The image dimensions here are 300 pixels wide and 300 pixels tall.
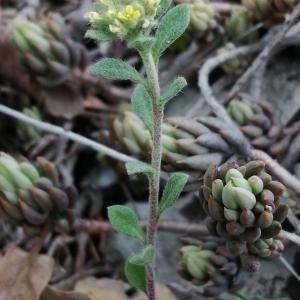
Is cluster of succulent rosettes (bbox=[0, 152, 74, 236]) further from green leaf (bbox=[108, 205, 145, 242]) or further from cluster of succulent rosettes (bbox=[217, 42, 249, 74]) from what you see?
cluster of succulent rosettes (bbox=[217, 42, 249, 74])

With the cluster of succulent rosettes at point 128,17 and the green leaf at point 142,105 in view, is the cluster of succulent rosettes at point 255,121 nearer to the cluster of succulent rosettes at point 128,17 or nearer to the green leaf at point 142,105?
the green leaf at point 142,105

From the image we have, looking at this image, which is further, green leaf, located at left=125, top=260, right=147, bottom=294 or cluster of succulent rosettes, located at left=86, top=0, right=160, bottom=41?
green leaf, located at left=125, top=260, right=147, bottom=294

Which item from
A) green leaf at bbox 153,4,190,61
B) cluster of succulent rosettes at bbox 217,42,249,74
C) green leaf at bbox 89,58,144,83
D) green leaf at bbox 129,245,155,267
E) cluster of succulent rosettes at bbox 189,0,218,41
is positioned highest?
green leaf at bbox 153,4,190,61

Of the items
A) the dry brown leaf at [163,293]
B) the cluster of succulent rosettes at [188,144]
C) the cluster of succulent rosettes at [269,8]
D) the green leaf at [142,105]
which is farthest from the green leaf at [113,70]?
the cluster of succulent rosettes at [269,8]

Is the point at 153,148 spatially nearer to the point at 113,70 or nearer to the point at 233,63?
the point at 113,70

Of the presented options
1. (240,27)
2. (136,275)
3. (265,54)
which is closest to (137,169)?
(136,275)

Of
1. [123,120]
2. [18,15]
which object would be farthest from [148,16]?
[18,15]

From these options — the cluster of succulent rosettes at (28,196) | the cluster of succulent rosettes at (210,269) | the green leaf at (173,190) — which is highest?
the green leaf at (173,190)

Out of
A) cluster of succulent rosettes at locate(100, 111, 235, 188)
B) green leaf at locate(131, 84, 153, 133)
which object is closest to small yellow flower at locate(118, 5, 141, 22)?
green leaf at locate(131, 84, 153, 133)
